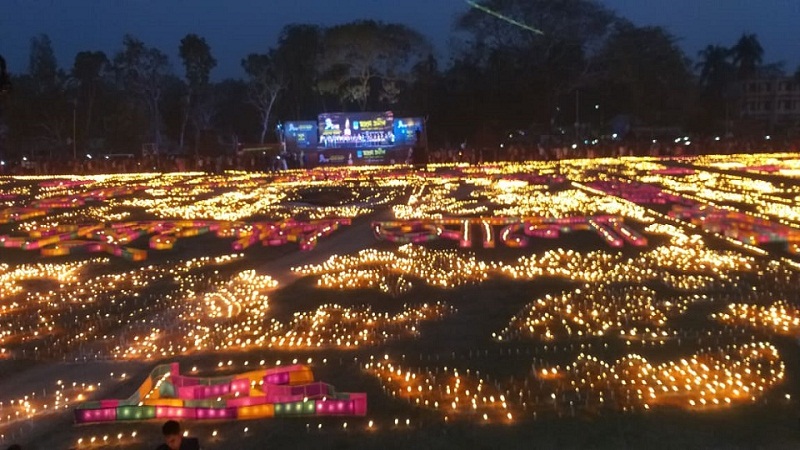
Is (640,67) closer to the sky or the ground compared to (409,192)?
closer to the sky

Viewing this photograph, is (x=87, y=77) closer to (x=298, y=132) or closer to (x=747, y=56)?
(x=298, y=132)

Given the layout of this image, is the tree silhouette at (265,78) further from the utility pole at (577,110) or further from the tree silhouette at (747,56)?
the tree silhouette at (747,56)

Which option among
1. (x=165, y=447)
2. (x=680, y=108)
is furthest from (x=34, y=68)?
(x=165, y=447)

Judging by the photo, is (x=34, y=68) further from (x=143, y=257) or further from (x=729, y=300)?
(x=729, y=300)

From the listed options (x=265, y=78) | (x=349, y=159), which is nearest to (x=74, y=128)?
(x=265, y=78)

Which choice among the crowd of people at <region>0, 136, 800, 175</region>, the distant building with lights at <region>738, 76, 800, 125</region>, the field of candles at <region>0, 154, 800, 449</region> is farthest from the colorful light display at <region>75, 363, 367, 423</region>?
the distant building with lights at <region>738, 76, 800, 125</region>

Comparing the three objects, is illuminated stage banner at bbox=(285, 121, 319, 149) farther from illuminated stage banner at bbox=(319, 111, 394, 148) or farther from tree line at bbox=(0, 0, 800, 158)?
tree line at bbox=(0, 0, 800, 158)
